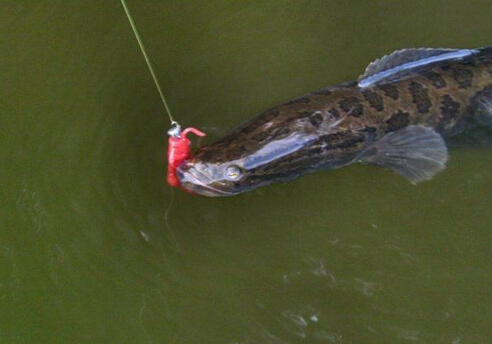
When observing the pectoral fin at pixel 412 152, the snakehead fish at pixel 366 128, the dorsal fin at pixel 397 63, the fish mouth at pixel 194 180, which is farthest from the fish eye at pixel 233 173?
the dorsal fin at pixel 397 63

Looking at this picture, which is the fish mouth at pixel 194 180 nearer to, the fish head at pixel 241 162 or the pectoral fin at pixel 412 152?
the fish head at pixel 241 162

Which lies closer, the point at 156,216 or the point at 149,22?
the point at 156,216

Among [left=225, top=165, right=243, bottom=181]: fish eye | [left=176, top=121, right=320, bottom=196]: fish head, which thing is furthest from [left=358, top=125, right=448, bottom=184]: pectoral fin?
[left=225, top=165, right=243, bottom=181]: fish eye

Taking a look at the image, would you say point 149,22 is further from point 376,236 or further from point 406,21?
point 376,236

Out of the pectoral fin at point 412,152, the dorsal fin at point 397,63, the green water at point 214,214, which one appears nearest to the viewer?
the green water at point 214,214

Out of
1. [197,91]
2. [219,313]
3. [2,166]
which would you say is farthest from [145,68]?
[219,313]

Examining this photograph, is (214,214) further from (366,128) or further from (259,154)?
(366,128)

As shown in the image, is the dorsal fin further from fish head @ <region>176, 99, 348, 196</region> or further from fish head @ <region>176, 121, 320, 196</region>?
fish head @ <region>176, 121, 320, 196</region>
